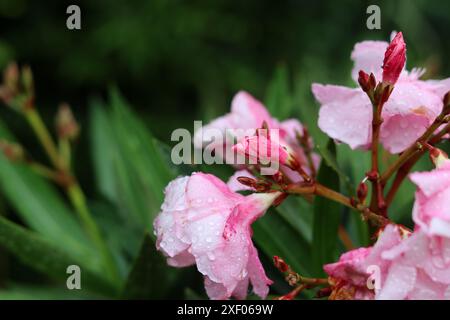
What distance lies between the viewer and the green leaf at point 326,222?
794mm

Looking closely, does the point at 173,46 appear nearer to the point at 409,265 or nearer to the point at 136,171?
the point at 136,171

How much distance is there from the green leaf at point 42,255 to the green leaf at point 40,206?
0.93ft

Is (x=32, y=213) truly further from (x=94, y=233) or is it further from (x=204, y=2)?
(x=204, y=2)

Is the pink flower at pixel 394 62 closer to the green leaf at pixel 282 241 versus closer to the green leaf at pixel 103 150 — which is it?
the green leaf at pixel 282 241

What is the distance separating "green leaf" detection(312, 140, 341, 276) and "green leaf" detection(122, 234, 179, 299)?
18 centimetres

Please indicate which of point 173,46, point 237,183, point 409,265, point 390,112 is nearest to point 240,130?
point 237,183

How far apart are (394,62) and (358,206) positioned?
13 cm

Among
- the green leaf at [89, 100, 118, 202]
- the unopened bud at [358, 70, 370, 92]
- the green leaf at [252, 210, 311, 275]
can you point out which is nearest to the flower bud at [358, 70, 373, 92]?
the unopened bud at [358, 70, 370, 92]

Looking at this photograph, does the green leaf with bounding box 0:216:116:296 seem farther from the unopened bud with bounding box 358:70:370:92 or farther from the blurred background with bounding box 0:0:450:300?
the blurred background with bounding box 0:0:450:300

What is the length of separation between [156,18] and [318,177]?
197 centimetres

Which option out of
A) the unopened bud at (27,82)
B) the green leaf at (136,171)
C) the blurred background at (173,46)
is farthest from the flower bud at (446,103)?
the blurred background at (173,46)

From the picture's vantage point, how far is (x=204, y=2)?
9.09ft
